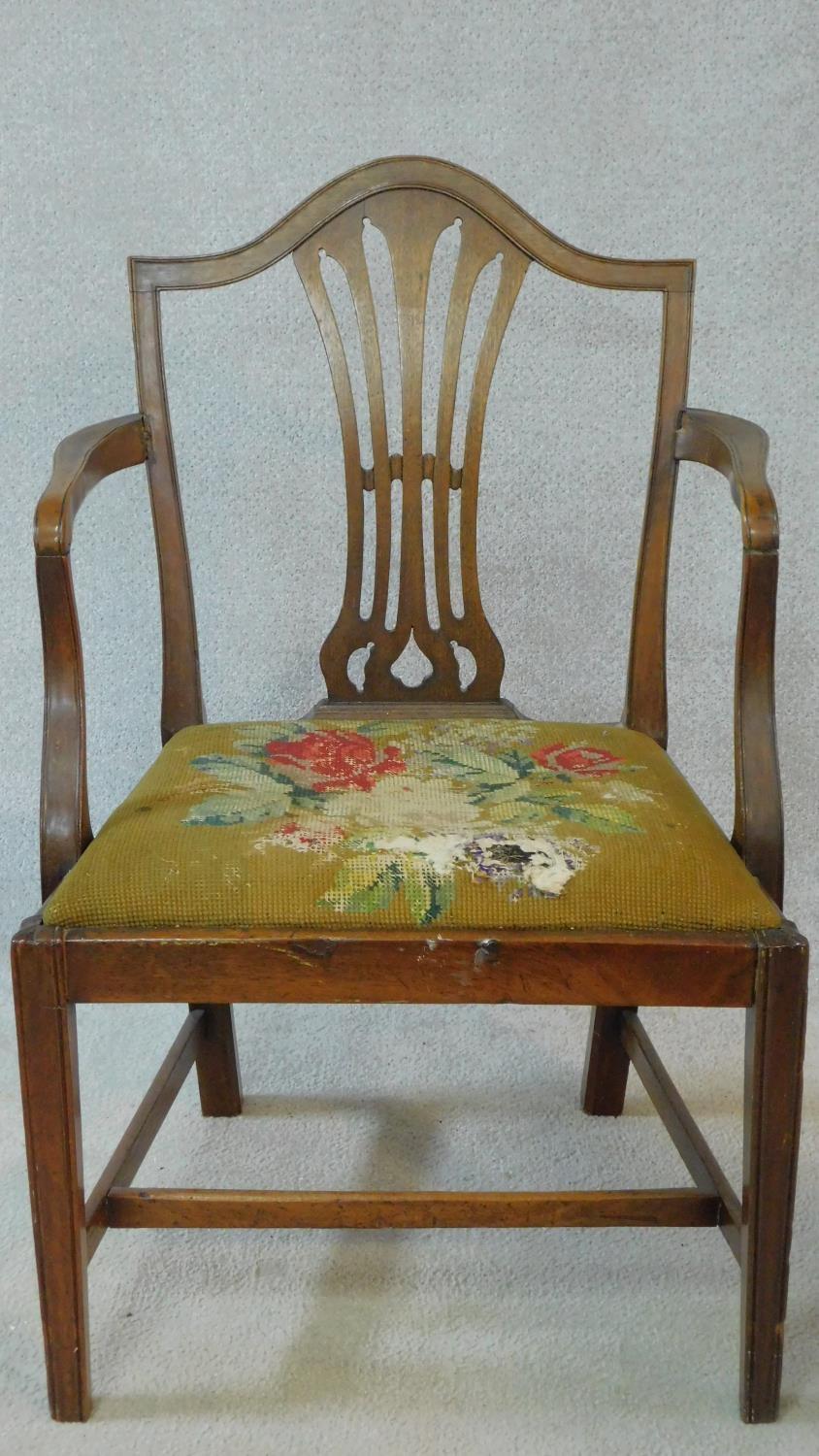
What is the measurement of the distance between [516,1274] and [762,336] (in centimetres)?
110

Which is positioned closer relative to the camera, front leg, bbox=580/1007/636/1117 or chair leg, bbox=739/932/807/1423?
chair leg, bbox=739/932/807/1423

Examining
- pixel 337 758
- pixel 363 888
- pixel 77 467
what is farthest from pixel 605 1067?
pixel 77 467

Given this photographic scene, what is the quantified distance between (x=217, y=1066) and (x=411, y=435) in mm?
661

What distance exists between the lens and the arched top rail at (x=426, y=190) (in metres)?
1.39

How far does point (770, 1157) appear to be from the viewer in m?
1.10

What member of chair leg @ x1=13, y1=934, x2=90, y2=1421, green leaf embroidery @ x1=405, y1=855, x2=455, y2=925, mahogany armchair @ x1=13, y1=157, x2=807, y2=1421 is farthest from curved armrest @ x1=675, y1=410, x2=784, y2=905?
chair leg @ x1=13, y1=934, x2=90, y2=1421

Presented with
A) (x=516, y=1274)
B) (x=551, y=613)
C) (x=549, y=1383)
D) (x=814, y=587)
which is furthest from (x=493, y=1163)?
(x=814, y=587)

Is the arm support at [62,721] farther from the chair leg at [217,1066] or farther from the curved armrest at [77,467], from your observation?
the chair leg at [217,1066]

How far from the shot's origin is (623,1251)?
1.38 metres

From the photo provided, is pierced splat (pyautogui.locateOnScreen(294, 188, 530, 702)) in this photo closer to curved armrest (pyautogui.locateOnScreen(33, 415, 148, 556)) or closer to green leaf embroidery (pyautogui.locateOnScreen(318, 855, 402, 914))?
curved armrest (pyautogui.locateOnScreen(33, 415, 148, 556))

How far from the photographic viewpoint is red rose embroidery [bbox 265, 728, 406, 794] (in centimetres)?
122

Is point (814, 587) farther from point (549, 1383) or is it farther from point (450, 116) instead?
point (549, 1383)

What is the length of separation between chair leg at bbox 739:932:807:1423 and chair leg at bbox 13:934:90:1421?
488 millimetres

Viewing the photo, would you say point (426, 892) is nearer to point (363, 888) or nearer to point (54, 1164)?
point (363, 888)
